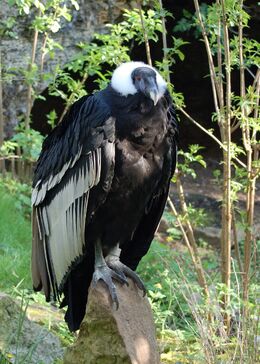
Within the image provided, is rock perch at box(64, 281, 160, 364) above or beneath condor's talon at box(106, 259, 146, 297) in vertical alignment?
beneath

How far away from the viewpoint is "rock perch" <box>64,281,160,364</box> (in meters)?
3.68

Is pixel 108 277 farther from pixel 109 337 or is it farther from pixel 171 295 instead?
pixel 171 295

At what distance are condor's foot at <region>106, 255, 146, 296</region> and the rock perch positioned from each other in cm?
28

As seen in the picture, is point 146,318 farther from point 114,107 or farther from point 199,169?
point 199,169

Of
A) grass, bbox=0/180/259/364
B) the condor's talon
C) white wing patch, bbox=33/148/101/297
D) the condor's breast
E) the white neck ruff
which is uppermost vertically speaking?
the white neck ruff

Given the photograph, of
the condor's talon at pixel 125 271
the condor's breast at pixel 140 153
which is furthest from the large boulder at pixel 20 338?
the condor's breast at pixel 140 153

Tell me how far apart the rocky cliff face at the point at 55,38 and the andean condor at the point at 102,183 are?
4462mm

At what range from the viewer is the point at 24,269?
6316 mm

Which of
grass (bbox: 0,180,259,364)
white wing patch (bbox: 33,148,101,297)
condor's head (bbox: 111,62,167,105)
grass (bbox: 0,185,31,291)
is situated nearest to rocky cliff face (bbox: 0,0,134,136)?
grass (bbox: 0,180,259,364)

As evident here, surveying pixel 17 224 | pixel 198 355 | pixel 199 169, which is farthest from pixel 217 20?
pixel 199 169

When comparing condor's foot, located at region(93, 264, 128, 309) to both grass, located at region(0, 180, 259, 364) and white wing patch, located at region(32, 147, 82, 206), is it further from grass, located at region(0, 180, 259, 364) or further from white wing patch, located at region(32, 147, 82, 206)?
grass, located at region(0, 180, 259, 364)

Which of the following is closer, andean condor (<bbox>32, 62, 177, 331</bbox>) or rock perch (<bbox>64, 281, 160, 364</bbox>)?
rock perch (<bbox>64, 281, 160, 364</bbox>)

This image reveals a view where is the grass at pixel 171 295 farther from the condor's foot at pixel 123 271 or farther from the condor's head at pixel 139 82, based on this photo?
the condor's head at pixel 139 82

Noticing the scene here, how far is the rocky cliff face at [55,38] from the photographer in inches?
336
